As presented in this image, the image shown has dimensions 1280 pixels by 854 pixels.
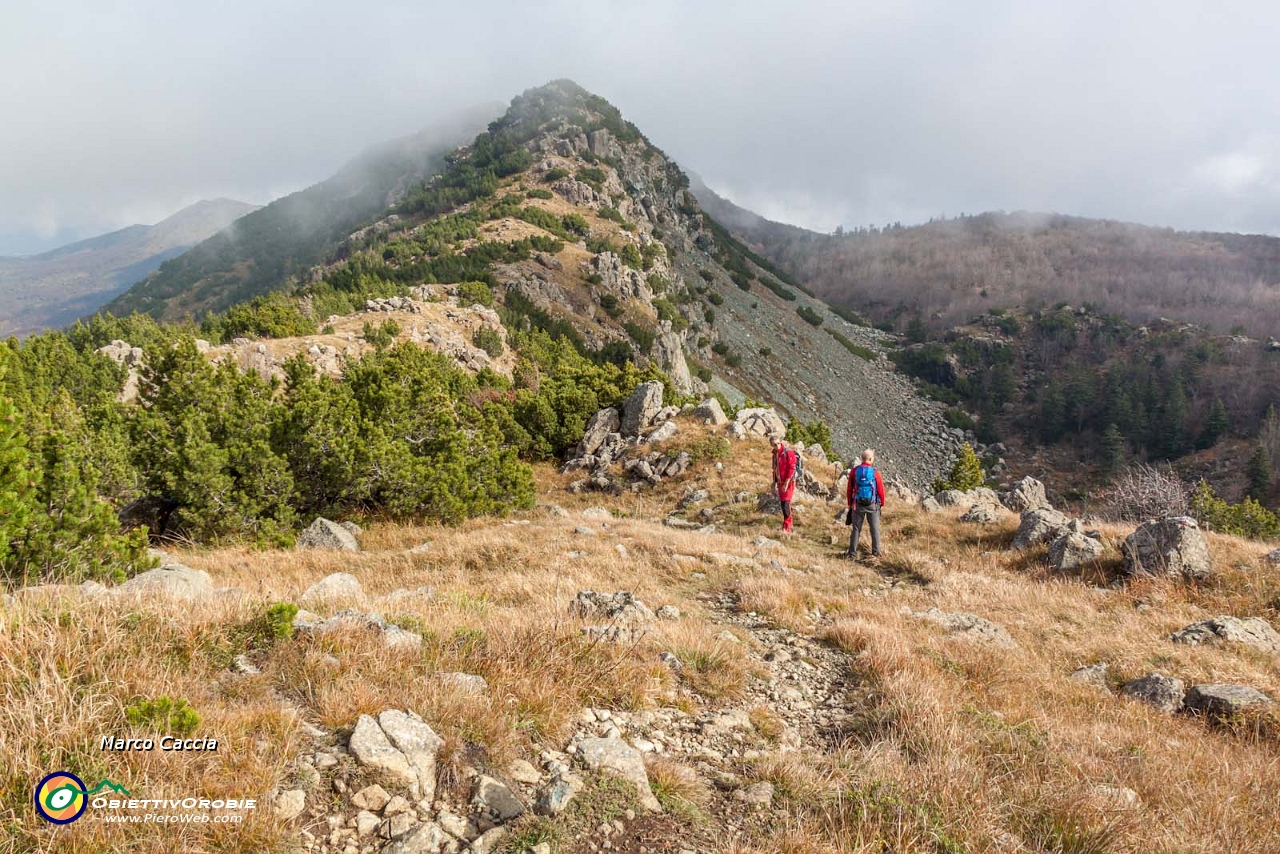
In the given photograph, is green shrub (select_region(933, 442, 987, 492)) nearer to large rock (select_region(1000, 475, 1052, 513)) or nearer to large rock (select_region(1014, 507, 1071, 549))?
large rock (select_region(1000, 475, 1052, 513))

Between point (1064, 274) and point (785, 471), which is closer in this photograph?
point (785, 471)

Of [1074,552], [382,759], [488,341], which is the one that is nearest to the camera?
[382,759]

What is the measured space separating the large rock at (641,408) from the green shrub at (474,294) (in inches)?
995

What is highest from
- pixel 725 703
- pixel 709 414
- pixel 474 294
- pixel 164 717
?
pixel 474 294

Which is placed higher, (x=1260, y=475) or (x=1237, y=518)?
(x=1260, y=475)

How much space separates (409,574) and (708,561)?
5.18 m

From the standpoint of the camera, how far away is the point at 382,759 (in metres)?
3.01

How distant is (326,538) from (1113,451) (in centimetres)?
8844

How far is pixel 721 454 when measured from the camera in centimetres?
2048

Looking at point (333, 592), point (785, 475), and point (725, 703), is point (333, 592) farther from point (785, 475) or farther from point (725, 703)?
point (785, 475)

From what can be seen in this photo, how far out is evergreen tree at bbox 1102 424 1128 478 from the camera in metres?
68.6

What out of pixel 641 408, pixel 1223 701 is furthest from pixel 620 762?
pixel 641 408

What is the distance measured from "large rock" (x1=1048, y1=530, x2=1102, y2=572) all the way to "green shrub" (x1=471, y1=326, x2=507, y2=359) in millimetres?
35059

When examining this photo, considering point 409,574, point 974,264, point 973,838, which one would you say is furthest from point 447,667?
point 974,264
